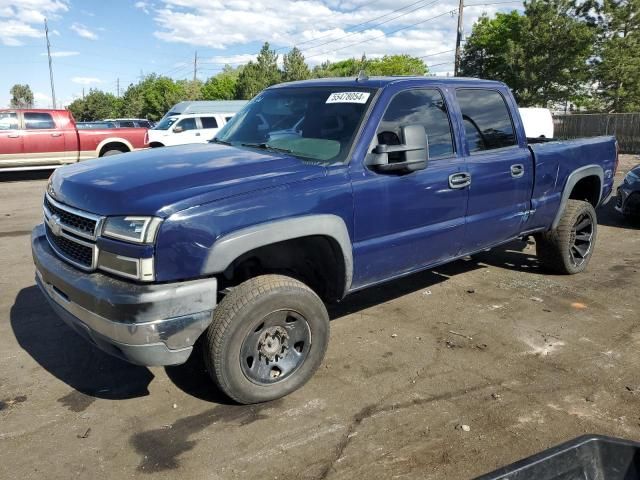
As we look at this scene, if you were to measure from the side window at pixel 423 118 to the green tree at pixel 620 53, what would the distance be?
40413 mm

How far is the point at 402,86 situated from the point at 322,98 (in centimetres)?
60

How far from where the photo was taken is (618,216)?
31.1 ft

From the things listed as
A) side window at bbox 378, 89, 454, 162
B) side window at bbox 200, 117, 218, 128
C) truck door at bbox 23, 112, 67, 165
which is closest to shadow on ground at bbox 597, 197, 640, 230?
side window at bbox 378, 89, 454, 162

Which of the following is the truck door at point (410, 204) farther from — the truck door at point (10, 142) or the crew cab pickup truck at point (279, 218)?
the truck door at point (10, 142)

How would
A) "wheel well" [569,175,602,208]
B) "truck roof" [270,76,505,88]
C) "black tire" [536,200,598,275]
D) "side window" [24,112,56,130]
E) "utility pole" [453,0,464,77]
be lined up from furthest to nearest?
"utility pole" [453,0,464,77] → "side window" [24,112,56,130] → "wheel well" [569,175,602,208] → "black tire" [536,200,598,275] → "truck roof" [270,76,505,88]

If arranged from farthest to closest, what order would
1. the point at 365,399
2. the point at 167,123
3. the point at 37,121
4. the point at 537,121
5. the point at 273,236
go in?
the point at 167,123, the point at 537,121, the point at 37,121, the point at 365,399, the point at 273,236

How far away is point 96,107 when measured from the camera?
73.1 meters

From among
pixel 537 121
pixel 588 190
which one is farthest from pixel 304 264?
pixel 537 121

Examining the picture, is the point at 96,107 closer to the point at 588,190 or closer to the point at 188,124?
the point at 188,124

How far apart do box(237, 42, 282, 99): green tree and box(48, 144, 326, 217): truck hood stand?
4833cm

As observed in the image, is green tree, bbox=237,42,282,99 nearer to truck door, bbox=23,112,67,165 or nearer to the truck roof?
truck door, bbox=23,112,67,165

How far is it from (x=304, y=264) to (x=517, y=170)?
2213 mm

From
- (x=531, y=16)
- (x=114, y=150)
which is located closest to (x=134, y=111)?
(x=531, y=16)

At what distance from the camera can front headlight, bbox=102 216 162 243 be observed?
2717mm
